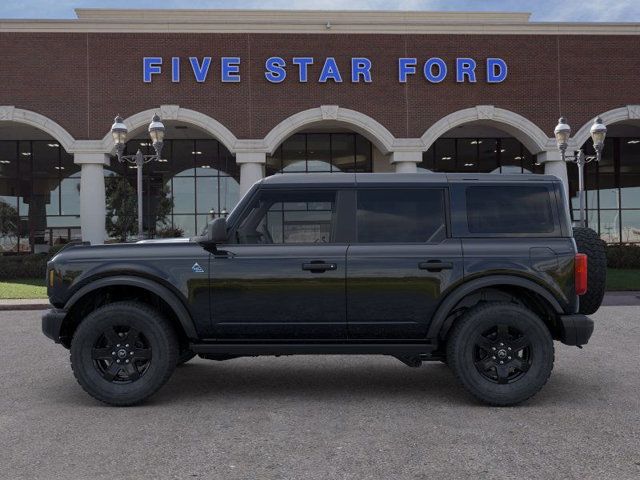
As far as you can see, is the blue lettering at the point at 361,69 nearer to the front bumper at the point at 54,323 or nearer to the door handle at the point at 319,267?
the door handle at the point at 319,267

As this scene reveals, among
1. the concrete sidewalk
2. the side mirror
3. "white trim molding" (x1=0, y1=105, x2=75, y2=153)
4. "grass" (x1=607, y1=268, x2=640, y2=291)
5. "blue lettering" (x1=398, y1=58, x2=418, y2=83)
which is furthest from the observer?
"blue lettering" (x1=398, y1=58, x2=418, y2=83)

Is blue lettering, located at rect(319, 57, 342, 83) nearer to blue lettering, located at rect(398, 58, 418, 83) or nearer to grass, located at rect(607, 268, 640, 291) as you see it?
blue lettering, located at rect(398, 58, 418, 83)

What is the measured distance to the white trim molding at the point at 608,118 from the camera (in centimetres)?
2284

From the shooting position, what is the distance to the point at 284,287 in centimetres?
535

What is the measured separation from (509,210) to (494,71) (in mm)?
19224

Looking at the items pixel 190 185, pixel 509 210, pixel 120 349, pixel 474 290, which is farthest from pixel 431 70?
pixel 120 349

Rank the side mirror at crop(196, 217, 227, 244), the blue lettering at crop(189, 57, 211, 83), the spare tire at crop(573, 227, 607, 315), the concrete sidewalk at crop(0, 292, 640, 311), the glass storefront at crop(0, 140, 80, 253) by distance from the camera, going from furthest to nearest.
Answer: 1. the glass storefront at crop(0, 140, 80, 253)
2. the blue lettering at crop(189, 57, 211, 83)
3. the concrete sidewalk at crop(0, 292, 640, 311)
4. the spare tire at crop(573, 227, 607, 315)
5. the side mirror at crop(196, 217, 227, 244)

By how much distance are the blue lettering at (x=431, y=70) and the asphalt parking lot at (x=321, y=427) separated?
17437mm

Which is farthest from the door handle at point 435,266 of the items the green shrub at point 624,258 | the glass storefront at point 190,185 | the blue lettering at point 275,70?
the glass storefront at point 190,185

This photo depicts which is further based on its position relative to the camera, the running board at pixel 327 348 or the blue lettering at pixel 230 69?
the blue lettering at pixel 230 69

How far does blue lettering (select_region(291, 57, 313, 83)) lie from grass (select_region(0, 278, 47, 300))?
1191 cm

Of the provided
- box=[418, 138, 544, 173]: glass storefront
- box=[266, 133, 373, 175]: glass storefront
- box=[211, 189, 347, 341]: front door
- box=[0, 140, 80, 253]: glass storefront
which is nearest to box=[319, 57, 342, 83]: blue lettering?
box=[266, 133, 373, 175]: glass storefront

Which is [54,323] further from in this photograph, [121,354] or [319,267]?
[319,267]

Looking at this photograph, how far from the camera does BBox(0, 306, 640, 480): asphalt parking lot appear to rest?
389cm
